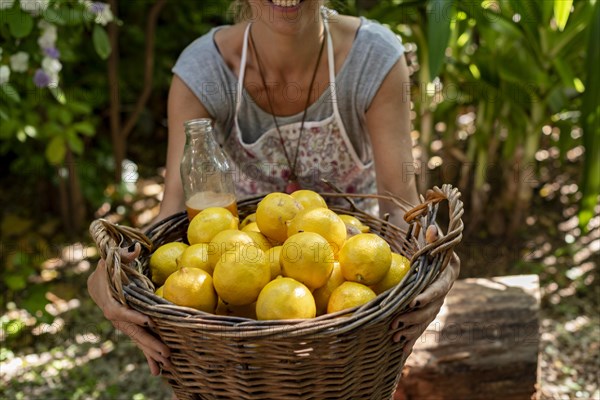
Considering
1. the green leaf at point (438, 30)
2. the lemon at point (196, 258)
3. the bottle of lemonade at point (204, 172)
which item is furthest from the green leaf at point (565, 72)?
the lemon at point (196, 258)

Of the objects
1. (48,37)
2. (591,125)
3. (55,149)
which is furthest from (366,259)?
(55,149)

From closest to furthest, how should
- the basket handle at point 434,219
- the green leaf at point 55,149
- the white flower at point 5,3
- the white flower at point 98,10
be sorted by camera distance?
the basket handle at point 434,219
the white flower at point 5,3
the white flower at point 98,10
the green leaf at point 55,149

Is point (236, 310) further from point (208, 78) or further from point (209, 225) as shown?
point (208, 78)

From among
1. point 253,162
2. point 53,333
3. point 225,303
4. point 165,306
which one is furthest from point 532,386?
point 53,333

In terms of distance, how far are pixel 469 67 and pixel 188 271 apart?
69.4 inches

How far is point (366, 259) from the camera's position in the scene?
39.4 inches

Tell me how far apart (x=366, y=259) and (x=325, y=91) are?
720mm

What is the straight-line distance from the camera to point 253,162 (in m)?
1.69

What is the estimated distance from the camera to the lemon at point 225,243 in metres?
1.03

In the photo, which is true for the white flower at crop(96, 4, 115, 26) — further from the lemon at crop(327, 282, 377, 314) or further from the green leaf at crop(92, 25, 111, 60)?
the lemon at crop(327, 282, 377, 314)

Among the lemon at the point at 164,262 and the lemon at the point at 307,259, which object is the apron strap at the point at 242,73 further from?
the lemon at the point at 307,259

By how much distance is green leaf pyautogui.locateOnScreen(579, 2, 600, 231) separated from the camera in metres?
1.87

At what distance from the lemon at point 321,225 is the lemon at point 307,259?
45 millimetres

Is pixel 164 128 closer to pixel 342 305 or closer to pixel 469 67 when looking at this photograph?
pixel 469 67
